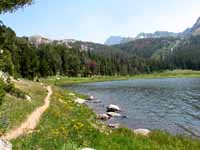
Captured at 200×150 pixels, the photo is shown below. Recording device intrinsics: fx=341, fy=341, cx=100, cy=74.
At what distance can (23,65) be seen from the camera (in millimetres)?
131125

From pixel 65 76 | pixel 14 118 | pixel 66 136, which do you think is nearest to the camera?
pixel 66 136

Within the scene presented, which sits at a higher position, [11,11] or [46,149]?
[11,11]

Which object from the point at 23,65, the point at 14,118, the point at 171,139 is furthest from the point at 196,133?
the point at 23,65

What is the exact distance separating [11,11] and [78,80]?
6058 inches

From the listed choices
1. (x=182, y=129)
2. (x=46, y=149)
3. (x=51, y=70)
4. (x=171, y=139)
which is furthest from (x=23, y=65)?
(x=46, y=149)

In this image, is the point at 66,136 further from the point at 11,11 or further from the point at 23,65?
the point at 23,65

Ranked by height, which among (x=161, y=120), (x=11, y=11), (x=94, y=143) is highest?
(x=11, y=11)

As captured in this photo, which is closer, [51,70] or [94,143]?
[94,143]

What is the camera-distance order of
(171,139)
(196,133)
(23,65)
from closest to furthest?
(171,139) < (196,133) < (23,65)

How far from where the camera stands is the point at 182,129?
40781 millimetres

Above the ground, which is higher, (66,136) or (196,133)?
(66,136)

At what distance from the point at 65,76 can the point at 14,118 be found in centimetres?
16288

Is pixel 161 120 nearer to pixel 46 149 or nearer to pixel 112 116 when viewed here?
pixel 112 116

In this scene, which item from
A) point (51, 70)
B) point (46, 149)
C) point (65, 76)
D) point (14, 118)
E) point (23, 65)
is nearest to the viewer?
point (46, 149)
